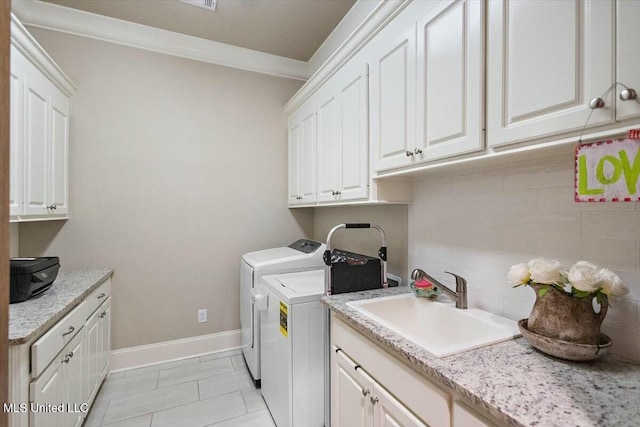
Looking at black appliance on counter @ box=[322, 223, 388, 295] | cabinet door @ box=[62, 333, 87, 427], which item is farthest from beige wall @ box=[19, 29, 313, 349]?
black appliance on counter @ box=[322, 223, 388, 295]

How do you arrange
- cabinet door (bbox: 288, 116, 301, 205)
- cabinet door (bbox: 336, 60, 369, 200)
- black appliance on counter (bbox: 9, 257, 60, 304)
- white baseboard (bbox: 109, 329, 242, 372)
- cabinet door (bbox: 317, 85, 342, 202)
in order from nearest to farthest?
black appliance on counter (bbox: 9, 257, 60, 304) → cabinet door (bbox: 336, 60, 369, 200) → cabinet door (bbox: 317, 85, 342, 202) → white baseboard (bbox: 109, 329, 242, 372) → cabinet door (bbox: 288, 116, 301, 205)

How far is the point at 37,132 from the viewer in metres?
1.85

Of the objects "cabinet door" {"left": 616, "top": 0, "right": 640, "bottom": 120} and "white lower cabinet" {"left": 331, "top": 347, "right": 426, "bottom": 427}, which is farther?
"white lower cabinet" {"left": 331, "top": 347, "right": 426, "bottom": 427}

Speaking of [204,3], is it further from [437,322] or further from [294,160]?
[437,322]

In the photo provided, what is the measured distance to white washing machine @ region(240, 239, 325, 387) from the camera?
2.20 metres

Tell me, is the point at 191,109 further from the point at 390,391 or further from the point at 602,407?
the point at 602,407

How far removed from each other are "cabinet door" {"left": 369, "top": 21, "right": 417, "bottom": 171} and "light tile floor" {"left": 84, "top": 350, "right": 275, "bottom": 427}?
1864 millimetres

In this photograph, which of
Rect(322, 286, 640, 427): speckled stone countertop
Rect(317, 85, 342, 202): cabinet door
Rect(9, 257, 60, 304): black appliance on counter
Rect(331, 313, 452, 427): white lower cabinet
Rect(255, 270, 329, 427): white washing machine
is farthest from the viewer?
Rect(317, 85, 342, 202): cabinet door

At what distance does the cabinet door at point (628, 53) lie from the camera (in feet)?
2.28

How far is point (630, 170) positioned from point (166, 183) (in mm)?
2930

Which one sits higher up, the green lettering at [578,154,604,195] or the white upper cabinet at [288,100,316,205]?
the white upper cabinet at [288,100,316,205]

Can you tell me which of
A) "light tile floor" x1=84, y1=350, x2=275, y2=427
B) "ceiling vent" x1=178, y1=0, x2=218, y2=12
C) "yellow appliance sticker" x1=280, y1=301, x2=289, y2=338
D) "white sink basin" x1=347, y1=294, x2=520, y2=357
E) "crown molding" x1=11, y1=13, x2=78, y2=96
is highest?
"ceiling vent" x1=178, y1=0, x2=218, y2=12

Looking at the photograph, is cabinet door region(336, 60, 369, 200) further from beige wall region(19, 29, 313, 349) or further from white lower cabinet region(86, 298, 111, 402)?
white lower cabinet region(86, 298, 111, 402)

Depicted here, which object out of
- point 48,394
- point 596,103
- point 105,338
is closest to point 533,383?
point 596,103
